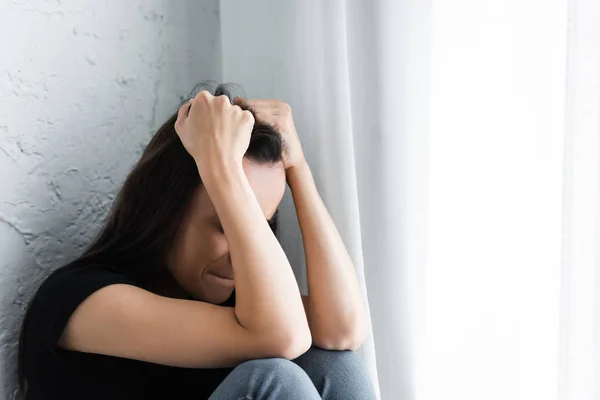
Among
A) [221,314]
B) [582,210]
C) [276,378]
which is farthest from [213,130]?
[582,210]

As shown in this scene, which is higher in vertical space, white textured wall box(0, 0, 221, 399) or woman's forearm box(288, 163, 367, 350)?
white textured wall box(0, 0, 221, 399)

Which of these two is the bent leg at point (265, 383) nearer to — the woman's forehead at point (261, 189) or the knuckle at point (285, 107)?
the woman's forehead at point (261, 189)

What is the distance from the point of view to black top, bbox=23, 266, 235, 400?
97 cm

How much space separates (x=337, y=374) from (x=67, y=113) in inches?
23.7

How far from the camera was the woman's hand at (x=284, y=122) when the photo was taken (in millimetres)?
1225

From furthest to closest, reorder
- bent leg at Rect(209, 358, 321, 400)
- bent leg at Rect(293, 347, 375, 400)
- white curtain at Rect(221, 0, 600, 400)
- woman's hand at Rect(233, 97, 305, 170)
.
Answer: woman's hand at Rect(233, 97, 305, 170)
bent leg at Rect(293, 347, 375, 400)
white curtain at Rect(221, 0, 600, 400)
bent leg at Rect(209, 358, 321, 400)

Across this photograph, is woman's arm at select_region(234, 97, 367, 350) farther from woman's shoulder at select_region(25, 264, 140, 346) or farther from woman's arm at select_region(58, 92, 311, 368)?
woman's shoulder at select_region(25, 264, 140, 346)

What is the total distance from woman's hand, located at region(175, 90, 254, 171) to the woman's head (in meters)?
0.06

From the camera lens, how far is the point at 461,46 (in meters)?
1.10

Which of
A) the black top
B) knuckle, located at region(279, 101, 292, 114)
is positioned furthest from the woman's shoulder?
knuckle, located at region(279, 101, 292, 114)

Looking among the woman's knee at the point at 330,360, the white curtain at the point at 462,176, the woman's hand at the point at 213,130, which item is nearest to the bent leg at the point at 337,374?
the woman's knee at the point at 330,360

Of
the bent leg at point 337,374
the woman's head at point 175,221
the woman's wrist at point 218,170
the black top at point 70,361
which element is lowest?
the bent leg at point 337,374

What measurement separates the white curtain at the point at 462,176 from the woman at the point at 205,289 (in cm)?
8

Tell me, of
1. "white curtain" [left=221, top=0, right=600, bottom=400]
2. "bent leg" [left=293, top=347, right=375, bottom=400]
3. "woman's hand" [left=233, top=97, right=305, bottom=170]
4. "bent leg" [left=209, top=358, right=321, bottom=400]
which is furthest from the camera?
"woman's hand" [left=233, top=97, right=305, bottom=170]
